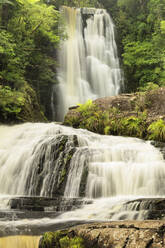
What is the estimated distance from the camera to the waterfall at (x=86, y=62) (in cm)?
1861

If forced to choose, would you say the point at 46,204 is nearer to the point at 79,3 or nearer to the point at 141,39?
the point at 141,39

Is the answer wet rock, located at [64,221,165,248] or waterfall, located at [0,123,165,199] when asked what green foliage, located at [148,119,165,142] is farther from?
wet rock, located at [64,221,165,248]

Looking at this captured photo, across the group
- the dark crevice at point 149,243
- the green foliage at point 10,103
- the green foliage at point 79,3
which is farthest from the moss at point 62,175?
the green foliage at point 79,3

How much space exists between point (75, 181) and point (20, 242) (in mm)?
3439

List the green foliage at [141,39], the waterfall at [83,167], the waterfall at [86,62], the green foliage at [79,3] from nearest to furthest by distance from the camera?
the waterfall at [83,167] → the waterfall at [86,62] → the green foliage at [141,39] → the green foliage at [79,3]

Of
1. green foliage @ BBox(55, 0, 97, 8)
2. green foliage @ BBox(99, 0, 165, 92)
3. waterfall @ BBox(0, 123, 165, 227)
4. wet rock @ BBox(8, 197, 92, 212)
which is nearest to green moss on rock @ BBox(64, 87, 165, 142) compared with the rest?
waterfall @ BBox(0, 123, 165, 227)

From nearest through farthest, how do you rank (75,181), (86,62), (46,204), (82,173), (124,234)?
(124,234) → (46,204) → (75,181) → (82,173) → (86,62)

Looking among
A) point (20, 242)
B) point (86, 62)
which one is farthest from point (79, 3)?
point (20, 242)

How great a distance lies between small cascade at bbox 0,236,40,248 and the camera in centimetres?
362

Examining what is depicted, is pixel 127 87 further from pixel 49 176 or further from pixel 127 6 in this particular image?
pixel 49 176

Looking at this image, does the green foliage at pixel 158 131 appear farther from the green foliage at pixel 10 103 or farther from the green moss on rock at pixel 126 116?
the green foliage at pixel 10 103

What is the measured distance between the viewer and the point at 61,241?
3.18 m

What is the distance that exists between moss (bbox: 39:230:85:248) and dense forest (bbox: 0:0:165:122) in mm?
10327

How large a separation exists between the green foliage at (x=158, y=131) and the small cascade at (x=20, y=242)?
6.99 meters
